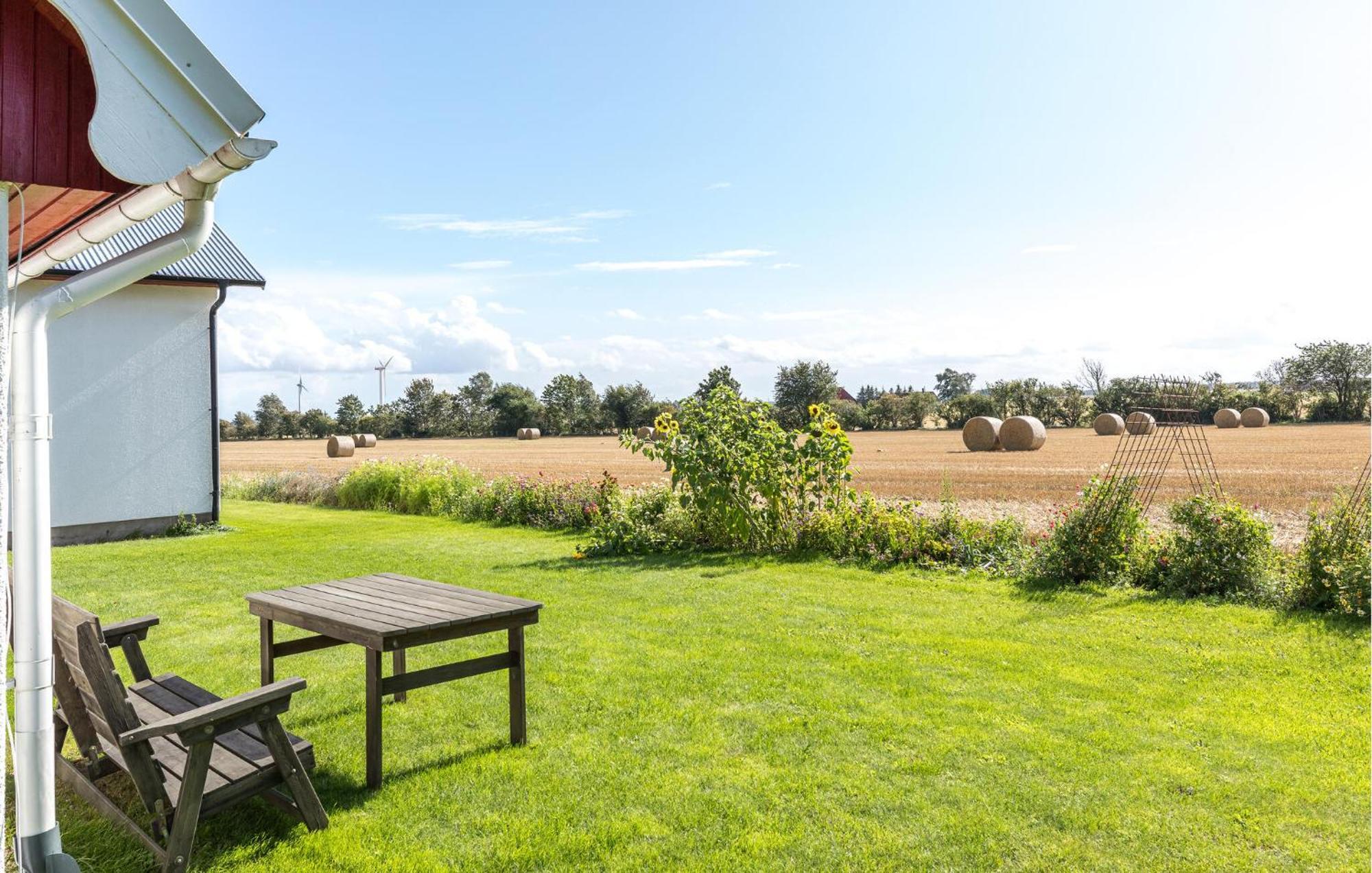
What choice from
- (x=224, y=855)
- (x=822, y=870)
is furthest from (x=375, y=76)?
(x=822, y=870)

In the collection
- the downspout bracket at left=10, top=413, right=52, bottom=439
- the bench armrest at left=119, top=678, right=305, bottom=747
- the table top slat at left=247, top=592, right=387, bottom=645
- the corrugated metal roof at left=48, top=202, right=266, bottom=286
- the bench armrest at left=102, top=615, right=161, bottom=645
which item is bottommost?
the bench armrest at left=119, top=678, right=305, bottom=747

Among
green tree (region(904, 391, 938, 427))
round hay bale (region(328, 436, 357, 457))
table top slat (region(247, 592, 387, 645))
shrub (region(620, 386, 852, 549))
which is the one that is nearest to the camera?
table top slat (region(247, 592, 387, 645))

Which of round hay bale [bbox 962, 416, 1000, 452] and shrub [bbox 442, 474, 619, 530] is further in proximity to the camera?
round hay bale [bbox 962, 416, 1000, 452]

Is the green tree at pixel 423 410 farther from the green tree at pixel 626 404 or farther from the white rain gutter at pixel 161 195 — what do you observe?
the white rain gutter at pixel 161 195

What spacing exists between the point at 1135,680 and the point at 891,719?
1.84 meters

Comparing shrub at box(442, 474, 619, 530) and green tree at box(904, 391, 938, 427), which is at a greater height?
green tree at box(904, 391, 938, 427)

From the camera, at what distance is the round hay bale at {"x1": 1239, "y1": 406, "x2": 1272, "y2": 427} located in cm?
4503

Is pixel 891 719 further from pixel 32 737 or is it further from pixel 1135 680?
pixel 32 737

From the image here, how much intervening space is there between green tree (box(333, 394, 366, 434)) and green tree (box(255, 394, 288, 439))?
161 inches

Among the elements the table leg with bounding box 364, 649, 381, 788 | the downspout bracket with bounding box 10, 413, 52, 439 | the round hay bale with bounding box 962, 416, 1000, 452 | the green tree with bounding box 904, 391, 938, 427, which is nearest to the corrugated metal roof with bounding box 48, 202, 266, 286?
the table leg with bounding box 364, 649, 381, 788

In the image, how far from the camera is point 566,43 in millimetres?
11164

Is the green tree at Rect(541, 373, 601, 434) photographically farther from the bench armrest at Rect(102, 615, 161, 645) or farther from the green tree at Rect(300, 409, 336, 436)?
the bench armrest at Rect(102, 615, 161, 645)

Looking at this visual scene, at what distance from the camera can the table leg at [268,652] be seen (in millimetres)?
5062

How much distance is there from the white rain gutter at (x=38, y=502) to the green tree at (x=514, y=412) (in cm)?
6286
